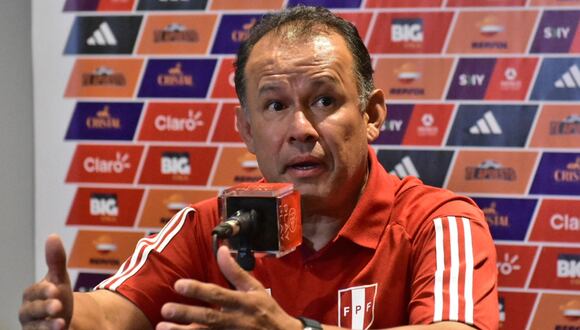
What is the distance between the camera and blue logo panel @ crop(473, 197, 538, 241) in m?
2.88

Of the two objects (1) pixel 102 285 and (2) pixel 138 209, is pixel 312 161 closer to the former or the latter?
(1) pixel 102 285

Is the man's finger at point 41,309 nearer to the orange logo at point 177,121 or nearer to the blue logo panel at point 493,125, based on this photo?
the orange logo at point 177,121

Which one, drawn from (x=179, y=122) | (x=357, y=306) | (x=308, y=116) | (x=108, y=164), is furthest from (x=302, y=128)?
(x=108, y=164)

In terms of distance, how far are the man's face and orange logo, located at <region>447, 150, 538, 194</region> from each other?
40.5 inches

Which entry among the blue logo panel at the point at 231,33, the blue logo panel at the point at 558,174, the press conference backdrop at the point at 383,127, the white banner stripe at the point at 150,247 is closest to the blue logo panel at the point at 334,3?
the press conference backdrop at the point at 383,127

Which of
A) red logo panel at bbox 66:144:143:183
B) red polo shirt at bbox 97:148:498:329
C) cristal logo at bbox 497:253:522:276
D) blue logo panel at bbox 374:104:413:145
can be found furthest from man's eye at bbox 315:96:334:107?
red logo panel at bbox 66:144:143:183

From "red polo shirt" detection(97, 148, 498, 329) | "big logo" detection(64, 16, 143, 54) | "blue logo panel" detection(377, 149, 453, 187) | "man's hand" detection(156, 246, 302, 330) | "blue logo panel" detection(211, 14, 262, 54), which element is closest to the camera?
"man's hand" detection(156, 246, 302, 330)

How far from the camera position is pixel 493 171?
114 inches

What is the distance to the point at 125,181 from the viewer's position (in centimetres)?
322

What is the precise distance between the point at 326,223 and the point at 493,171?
1.08m

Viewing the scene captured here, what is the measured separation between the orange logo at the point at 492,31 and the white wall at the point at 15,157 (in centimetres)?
172

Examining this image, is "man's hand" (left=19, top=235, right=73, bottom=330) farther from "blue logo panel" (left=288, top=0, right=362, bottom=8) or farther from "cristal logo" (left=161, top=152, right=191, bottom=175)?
"blue logo panel" (left=288, top=0, right=362, bottom=8)

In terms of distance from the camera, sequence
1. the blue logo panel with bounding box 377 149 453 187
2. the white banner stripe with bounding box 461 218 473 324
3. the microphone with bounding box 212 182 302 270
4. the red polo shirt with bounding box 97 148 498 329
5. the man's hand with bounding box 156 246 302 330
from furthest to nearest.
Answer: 1. the blue logo panel with bounding box 377 149 453 187
2. the red polo shirt with bounding box 97 148 498 329
3. the white banner stripe with bounding box 461 218 473 324
4. the microphone with bounding box 212 182 302 270
5. the man's hand with bounding box 156 246 302 330

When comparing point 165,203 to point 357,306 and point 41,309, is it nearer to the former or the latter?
point 357,306
